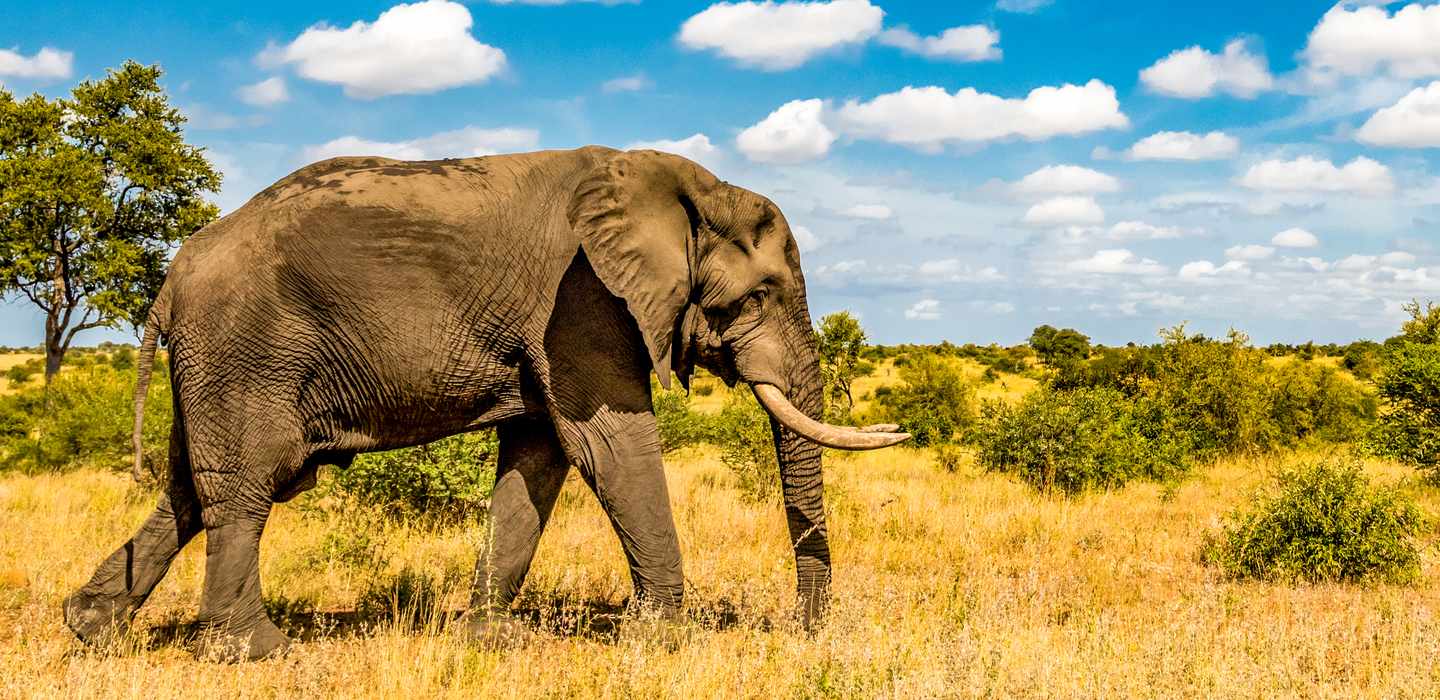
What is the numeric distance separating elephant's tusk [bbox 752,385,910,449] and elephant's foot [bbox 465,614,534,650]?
6.39ft

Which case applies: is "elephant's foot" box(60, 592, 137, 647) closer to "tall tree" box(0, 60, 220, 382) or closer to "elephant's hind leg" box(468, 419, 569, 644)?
"elephant's hind leg" box(468, 419, 569, 644)

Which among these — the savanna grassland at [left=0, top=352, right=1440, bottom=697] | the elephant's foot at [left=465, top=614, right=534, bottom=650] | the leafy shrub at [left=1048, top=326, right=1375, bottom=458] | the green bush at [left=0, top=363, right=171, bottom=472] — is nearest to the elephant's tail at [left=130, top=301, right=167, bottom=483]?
the savanna grassland at [left=0, top=352, right=1440, bottom=697]

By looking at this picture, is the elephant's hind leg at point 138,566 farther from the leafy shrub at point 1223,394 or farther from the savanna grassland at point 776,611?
the leafy shrub at point 1223,394

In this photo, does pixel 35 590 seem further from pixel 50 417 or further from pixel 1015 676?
pixel 50 417

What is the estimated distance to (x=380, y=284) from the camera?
583 centimetres

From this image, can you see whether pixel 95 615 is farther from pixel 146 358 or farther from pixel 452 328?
pixel 452 328

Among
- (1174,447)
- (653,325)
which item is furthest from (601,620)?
(1174,447)

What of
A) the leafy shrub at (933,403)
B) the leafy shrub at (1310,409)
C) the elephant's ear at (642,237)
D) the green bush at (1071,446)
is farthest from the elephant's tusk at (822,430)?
the leafy shrub at (933,403)

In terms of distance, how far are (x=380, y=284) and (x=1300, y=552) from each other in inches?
311

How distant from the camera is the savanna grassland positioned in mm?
5391

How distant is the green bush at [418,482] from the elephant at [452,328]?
4.58 meters

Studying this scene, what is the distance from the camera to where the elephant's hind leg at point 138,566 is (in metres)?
6.36

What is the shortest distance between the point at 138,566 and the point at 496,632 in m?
2.23

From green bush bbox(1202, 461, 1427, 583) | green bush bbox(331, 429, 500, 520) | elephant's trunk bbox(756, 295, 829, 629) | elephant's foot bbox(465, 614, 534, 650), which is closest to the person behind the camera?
elephant's foot bbox(465, 614, 534, 650)
